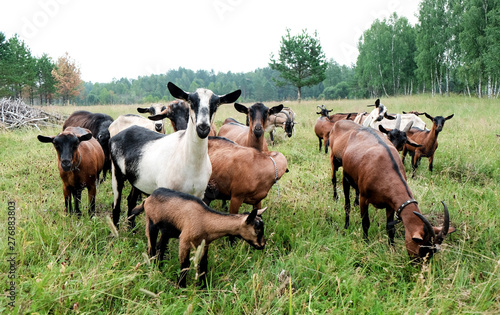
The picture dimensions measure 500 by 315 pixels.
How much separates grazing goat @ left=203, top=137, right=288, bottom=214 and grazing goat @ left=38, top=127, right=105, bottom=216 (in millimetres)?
1967

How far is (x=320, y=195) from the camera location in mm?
5773

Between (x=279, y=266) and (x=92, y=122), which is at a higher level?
(x=92, y=122)

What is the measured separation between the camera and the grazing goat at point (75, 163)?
4.21 m

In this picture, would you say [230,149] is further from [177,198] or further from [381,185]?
[381,185]

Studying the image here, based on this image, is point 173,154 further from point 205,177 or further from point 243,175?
point 243,175

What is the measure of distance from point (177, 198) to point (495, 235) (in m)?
4.25

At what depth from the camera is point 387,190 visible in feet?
12.4

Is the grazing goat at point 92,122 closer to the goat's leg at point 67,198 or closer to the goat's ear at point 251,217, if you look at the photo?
the goat's leg at point 67,198

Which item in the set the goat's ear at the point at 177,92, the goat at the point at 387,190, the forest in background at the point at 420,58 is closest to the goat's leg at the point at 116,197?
the goat's ear at the point at 177,92

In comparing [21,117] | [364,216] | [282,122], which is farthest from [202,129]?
[21,117]

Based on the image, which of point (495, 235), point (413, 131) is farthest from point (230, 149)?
point (413, 131)

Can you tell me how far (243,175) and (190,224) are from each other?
1.22 m

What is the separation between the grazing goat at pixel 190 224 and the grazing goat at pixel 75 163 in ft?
5.92

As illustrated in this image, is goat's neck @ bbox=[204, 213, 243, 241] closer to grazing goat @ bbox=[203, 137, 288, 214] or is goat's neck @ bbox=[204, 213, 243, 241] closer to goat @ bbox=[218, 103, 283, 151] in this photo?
grazing goat @ bbox=[203, 137, 288, 214]
